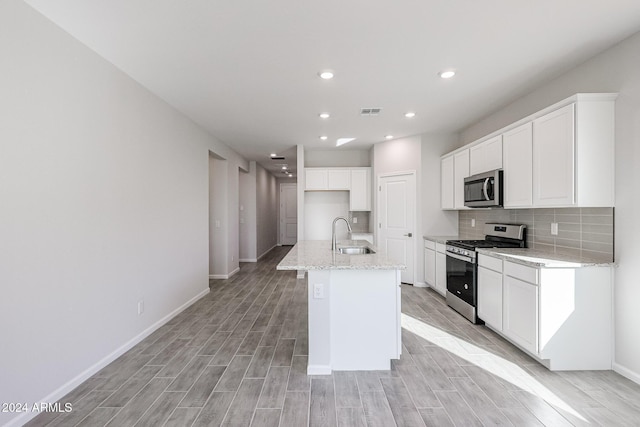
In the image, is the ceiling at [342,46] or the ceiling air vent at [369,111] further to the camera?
the ceiling air vent at [369,111]

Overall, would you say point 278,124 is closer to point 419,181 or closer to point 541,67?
point 419,181

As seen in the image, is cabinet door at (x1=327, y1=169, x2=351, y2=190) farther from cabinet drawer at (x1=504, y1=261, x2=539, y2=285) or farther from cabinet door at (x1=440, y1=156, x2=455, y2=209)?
cabinet drawer at (x1=504, y1=261, x2=539, y2=285)

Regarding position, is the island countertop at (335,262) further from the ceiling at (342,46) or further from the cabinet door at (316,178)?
the cabinet door at (316,178)

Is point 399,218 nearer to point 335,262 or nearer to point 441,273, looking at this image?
point 441,273

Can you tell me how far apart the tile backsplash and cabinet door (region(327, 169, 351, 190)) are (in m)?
2.98

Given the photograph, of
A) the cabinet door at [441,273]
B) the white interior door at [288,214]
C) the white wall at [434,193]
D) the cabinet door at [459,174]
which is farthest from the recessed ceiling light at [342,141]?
the white interior door at [288,214]

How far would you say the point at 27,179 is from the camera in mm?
1923

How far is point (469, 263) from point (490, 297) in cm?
49

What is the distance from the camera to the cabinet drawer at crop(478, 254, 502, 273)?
304 cm

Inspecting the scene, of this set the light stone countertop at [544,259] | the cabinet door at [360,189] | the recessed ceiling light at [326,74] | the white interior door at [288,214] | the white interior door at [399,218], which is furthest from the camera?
the white interior door at [288,214]

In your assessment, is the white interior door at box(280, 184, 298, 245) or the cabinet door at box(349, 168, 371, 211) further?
the white interior door at box(280, 184, 298, 245)

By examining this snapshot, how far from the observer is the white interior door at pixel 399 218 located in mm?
5266

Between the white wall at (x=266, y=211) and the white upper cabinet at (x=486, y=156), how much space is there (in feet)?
17.6

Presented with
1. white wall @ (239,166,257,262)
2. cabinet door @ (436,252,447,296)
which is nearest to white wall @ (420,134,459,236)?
cabinet door @ (436,252,447,296)
